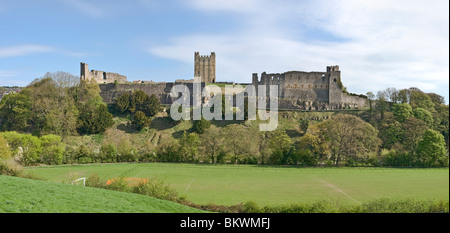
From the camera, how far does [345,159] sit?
41.3m

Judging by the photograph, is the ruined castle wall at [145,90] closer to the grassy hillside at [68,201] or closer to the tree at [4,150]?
the tree at [4,150]

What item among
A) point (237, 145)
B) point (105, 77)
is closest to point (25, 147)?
point (237, 145)

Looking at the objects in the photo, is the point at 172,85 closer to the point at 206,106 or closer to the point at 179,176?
the point at 206,106

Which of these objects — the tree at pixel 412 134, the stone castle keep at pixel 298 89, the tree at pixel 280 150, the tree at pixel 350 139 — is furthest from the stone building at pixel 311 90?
the tree at pixel 280 150

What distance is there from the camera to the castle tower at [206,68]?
7825cm

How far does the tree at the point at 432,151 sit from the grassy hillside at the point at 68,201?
1308 inches

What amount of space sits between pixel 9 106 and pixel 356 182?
46.8m

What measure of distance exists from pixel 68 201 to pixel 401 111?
50157mm

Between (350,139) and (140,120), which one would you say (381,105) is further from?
(140,120)

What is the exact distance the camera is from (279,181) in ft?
97.3

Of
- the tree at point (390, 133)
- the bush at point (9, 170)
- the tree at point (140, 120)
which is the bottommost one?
the bush at point (9, 170)

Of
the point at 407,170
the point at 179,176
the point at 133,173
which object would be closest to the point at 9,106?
the point at 133,173

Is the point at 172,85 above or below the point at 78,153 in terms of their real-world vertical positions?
above
